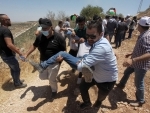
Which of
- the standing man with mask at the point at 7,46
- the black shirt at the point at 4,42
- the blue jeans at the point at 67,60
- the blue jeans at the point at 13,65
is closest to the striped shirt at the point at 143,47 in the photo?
the blue jeans at the point at 67,60

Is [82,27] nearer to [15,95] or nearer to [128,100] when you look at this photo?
[128,100]

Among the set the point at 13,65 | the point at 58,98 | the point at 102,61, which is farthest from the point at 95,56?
the point at 13,65

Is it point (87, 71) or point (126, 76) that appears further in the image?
point (126, 76)

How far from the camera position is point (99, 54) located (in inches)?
79.0

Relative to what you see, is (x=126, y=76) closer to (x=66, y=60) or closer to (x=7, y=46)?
(x=66, y=60)

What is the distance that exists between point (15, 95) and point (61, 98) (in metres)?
1.27

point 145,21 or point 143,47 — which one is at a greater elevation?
point 145,21

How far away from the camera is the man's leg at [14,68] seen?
143 inches

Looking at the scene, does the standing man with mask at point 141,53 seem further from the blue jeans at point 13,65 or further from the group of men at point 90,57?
the blue jeans at point 13,65

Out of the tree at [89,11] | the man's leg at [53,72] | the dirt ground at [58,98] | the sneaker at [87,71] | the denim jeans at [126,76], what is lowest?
the dirt ground at [58,98]

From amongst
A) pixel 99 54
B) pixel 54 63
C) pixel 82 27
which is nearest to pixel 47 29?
pixel 54 63

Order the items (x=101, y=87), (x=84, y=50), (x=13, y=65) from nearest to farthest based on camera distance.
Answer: (x=101, y=87)
(x=84, y=50)
(x=13, y=65)

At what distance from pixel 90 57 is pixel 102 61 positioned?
237 millimetres

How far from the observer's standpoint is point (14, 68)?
3781 mm
